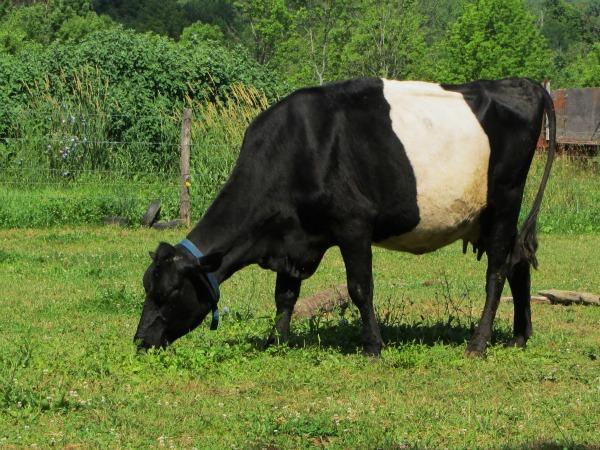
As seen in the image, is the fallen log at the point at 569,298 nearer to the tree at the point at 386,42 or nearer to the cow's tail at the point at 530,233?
the cow's tail at the point at 530,233

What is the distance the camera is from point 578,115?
93.8 ft

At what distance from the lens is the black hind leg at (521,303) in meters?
9.65

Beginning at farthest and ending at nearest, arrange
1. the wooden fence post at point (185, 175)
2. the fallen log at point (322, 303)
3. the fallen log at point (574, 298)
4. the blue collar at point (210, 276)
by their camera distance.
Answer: the wooden fence post at point (185, 175) < the fallen log at point (574, 298) < the fallen log at point (322, 303) < the blue collar at point (210, 276)

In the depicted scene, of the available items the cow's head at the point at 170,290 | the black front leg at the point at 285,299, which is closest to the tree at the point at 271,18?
the black front leg at the point at 285,299

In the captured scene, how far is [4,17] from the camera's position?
71.3 metres

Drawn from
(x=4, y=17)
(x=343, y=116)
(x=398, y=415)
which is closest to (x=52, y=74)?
(x=343, y=116)

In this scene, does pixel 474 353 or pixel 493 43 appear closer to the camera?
pixel 474 353

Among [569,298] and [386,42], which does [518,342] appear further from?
[386,42]

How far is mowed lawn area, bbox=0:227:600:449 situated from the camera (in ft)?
22.1

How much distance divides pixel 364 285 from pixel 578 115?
68.3 feet

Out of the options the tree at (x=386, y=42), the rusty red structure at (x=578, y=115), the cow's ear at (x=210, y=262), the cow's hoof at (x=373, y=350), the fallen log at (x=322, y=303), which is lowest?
the tree at (x=386, y=42)

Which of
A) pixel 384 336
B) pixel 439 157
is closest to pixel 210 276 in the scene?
pixel 384 336

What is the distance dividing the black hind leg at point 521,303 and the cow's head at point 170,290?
265 cm

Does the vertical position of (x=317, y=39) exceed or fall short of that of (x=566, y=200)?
it falls short
